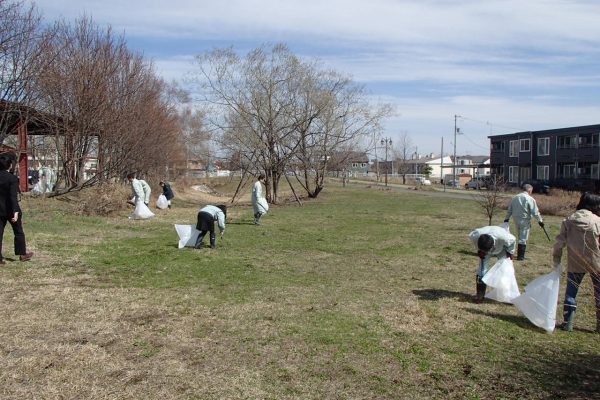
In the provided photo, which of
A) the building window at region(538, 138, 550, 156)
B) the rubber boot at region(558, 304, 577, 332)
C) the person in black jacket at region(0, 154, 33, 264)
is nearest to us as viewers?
the rubber boot at region(558, 304, 577, 332)

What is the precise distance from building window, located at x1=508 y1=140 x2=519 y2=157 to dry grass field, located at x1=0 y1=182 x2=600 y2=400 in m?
51.8

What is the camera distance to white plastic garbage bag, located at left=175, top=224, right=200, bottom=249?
10.9 meters

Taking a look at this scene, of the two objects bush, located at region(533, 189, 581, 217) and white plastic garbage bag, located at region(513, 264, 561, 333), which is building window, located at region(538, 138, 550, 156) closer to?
bush, located at region(533, 189, 581, 217)

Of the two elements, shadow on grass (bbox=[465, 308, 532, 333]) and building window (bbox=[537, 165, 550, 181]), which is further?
building window (bbox=[537, 165, 550, 181])

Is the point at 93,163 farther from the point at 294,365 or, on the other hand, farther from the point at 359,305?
the point at 294,365

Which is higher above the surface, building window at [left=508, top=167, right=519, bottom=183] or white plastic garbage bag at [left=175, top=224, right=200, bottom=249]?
building window at [left=508, top=167, right=519, bottom=183]

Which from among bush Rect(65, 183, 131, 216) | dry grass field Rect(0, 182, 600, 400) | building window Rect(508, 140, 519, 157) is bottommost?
dry grass field Rect(0, 182, 600, 400)

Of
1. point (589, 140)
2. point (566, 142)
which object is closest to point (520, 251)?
point (589, 140)

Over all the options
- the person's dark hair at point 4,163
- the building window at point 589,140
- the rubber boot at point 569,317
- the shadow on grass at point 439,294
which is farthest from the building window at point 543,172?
the person's dark hair at point 4,163

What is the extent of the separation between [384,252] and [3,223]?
23.8 feet

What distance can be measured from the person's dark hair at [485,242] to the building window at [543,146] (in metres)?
52.6

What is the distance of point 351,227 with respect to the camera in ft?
55.7

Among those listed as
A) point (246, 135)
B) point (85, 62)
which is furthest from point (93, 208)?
point (246, 135)

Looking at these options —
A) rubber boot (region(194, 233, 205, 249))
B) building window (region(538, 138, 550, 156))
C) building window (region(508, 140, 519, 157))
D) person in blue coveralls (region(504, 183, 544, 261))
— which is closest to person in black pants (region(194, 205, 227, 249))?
rubber boot (region(194, 233, 205, 249))
